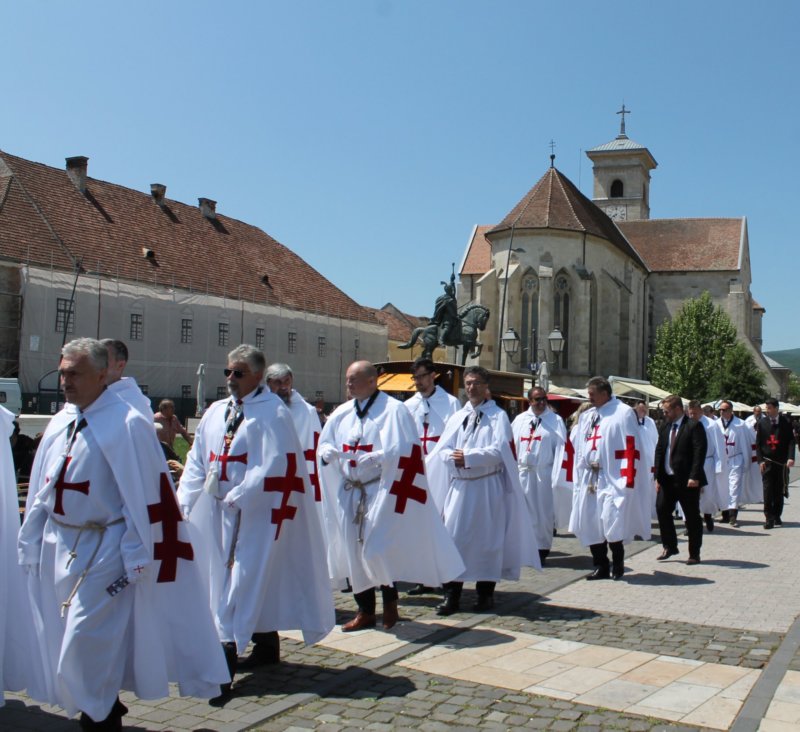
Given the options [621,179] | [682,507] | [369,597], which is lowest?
[369,597]

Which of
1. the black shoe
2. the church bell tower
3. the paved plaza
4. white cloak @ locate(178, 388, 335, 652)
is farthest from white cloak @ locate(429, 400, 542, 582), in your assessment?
the church bell tower

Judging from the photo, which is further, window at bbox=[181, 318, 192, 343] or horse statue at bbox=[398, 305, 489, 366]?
window at bbox=[181, 318, 192, 343]

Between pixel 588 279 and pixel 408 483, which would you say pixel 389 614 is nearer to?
pixel 408 483

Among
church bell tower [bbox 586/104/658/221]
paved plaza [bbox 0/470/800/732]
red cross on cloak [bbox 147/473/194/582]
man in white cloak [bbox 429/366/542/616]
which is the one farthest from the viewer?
church bell tower [bbox 586/104/658/221]

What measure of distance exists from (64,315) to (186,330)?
6.76 meters

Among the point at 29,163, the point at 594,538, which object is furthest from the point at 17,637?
the point at 29,163

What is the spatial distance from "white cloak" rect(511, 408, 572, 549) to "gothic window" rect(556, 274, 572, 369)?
157 ft

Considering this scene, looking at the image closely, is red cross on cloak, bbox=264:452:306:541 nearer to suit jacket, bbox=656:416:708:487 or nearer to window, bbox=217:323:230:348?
suit jacket, bbox=656:416:708:487

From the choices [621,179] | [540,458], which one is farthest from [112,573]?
[621,179]

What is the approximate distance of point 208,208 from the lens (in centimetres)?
5222

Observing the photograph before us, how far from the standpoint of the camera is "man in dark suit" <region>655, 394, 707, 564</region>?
1120 cm

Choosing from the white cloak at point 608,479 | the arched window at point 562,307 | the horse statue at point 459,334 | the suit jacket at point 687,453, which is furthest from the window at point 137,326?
the white cloak at point 608,479

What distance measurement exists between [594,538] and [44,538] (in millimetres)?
6839

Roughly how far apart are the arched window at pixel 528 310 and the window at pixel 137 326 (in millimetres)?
26152
